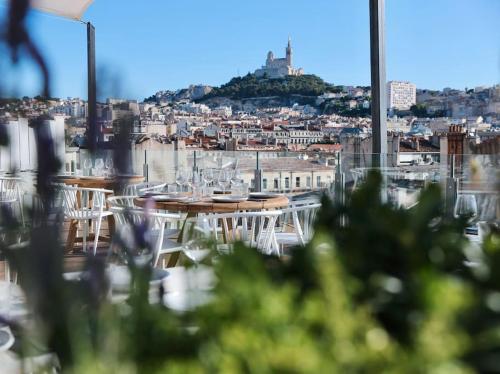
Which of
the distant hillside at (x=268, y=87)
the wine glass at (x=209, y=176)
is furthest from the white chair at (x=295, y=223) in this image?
the distant hillside at (x=268, y=87)

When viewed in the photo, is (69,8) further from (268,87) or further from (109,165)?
(268,87)

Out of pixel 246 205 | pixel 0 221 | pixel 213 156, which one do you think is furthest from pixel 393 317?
pixel 213 156

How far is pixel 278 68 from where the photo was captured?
154 feet

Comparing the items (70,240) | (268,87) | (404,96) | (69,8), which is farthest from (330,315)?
Answer: (268,87)

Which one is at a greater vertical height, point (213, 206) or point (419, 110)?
point (419, 110)

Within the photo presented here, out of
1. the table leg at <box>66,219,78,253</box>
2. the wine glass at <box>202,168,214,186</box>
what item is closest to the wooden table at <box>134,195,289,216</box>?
the table leg at <box>66,219,78,253</box>

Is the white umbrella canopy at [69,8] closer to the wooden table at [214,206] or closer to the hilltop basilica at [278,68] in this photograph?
the wooden table at [214,206]

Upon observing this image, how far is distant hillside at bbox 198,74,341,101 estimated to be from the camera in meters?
36.6

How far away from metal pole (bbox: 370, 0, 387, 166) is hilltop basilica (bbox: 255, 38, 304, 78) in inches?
1367

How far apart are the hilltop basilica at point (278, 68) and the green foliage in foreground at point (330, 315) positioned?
40.0 metres

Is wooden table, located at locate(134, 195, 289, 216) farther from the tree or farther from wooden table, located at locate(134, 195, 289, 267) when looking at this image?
the tree

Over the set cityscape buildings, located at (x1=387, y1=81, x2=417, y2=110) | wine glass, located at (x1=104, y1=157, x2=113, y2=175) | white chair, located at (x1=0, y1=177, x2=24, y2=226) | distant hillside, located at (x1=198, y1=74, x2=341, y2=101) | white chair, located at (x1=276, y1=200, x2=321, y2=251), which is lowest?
white chair, located at (x1=276, y1=200, x2=321, y2=251)

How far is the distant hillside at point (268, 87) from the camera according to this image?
36625mm

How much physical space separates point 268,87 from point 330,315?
3880 cm
